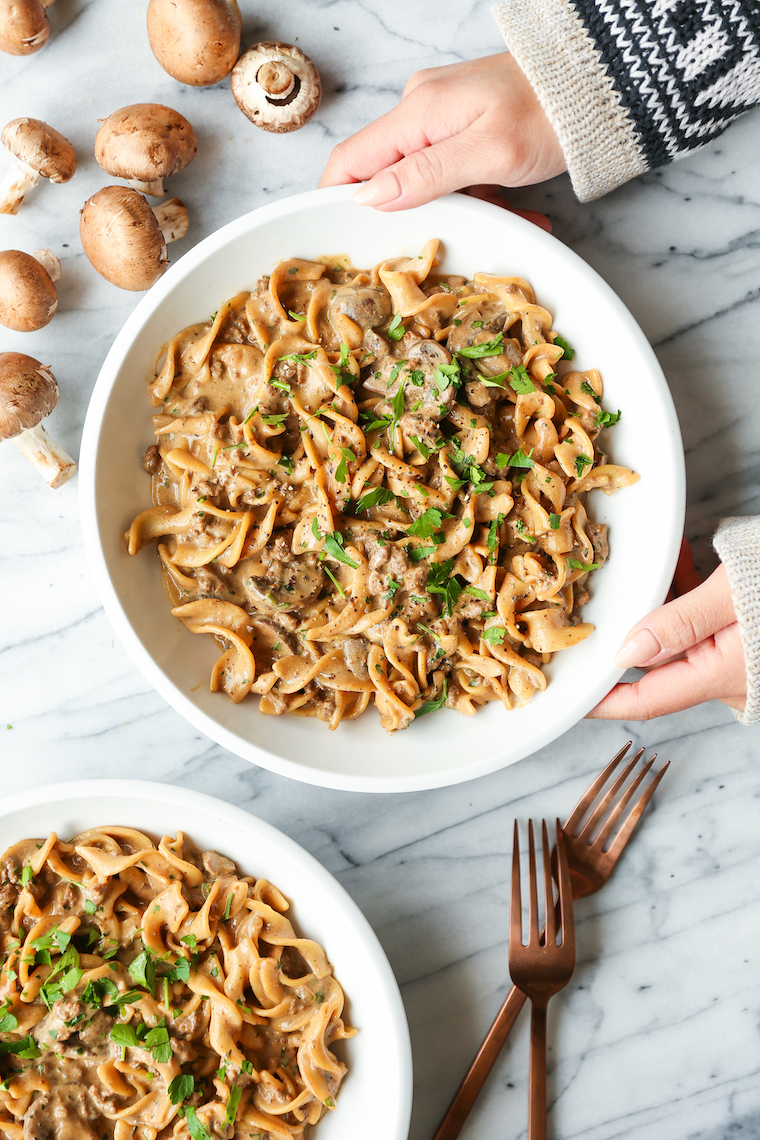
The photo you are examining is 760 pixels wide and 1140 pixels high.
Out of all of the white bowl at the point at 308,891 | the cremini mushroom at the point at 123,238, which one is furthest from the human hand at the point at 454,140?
the white bowl at the point at 308,891

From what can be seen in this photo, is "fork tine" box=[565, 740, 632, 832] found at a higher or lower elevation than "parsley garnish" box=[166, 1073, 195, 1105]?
lower

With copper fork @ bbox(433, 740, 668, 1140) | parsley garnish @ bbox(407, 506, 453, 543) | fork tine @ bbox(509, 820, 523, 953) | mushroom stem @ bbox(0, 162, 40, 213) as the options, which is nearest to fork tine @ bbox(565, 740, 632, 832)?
copper fork @ bbox(433, 740, 668, 1140)

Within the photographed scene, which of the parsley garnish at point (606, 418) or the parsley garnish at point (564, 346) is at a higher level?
the parsley garnish at point (564, 346)

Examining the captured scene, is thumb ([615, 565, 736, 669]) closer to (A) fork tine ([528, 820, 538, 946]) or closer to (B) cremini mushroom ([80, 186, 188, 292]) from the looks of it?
(A) fork tine ([528, 820, 538, 946])

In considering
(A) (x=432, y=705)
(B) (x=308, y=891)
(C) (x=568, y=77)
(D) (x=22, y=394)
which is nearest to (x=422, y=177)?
(C) (x=568, y=77)

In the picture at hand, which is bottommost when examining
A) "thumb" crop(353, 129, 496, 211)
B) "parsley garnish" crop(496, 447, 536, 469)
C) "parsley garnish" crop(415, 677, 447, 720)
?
"parsley garnish" crop(415, 677, 447, 720)

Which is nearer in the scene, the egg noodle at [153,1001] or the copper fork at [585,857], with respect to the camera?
the egg noodle at [153,1001]

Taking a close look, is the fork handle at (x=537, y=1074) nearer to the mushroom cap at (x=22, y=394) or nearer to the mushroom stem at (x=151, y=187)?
the mushroom cap at (x=22, y=394)
